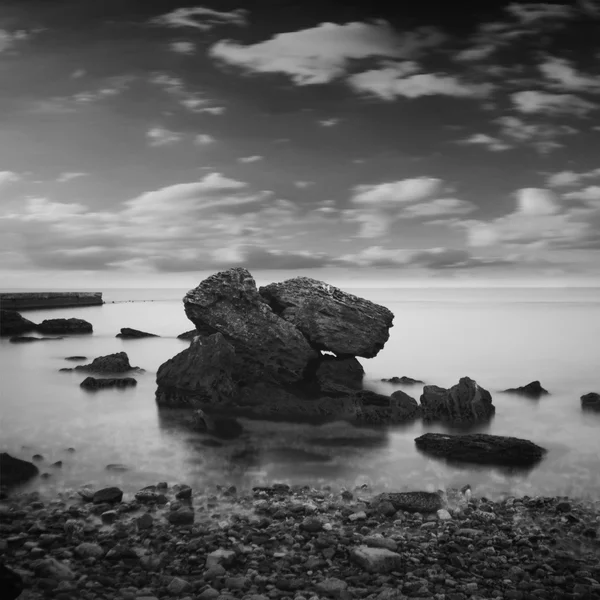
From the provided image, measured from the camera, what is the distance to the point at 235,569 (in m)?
7.54

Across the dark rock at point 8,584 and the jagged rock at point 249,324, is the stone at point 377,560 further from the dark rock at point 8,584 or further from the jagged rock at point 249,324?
the jagged rock at point 249,324

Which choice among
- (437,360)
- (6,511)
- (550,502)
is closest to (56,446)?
(6,511)

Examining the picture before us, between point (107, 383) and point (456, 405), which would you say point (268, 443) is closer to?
point (456, 405)

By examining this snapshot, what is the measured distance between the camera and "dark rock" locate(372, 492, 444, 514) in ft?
32.4

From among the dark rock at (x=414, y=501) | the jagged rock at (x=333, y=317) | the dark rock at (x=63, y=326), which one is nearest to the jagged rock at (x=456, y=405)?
the jagged rock at (x=333, y=317)

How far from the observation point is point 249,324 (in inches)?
811

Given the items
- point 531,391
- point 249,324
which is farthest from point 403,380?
point 249,324

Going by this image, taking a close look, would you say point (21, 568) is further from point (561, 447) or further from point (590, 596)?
point (561, 447)

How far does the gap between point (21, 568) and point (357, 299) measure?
17358 mm

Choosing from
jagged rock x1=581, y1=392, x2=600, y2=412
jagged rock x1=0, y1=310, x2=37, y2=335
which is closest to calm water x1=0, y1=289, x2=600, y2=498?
jagged rock x1=581, y1=392, x2=600, y2=412

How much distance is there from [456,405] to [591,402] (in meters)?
7.16

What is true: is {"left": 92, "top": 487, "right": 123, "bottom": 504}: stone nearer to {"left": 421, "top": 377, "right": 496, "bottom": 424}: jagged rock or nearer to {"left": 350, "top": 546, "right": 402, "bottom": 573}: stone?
{"left": 350, "top": 546, "right": 402, "bottom": 573}: stone

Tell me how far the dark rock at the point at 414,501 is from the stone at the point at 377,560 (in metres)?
2.19

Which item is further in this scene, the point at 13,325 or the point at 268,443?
the point at 13,325
